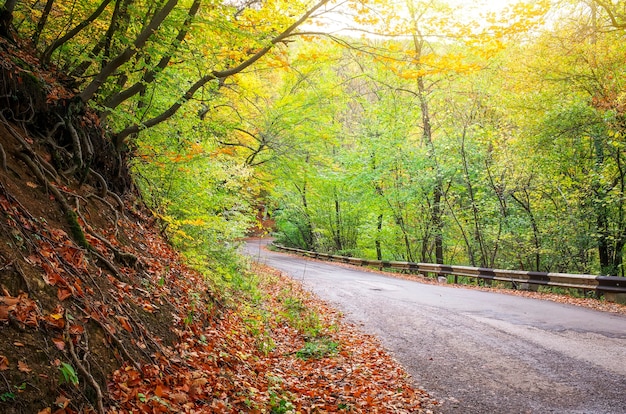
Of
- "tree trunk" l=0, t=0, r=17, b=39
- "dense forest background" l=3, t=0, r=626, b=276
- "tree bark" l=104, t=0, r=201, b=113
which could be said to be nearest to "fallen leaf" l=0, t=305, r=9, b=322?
"dense forest background" l=3, t=0, r=626, b=276

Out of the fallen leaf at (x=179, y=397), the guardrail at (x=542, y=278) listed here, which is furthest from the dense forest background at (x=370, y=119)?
the fallen leaf at (x=179, y=397)

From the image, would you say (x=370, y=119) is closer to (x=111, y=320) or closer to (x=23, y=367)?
(x=111, y=320)

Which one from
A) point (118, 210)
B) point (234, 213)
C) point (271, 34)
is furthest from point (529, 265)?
point (118, 210)

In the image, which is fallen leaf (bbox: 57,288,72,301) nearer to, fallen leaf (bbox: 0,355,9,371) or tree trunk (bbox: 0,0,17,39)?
fallen leaf (bbox: 0,355,9,371)

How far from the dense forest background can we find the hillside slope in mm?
498

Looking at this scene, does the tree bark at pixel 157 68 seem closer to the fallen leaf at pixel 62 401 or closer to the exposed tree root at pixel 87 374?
the exposed tree root at pixel 87 374

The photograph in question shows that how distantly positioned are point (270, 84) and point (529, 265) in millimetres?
14043

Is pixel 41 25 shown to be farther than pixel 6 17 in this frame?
Yes

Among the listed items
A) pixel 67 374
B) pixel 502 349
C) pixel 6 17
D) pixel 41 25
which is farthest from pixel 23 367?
pixel 502 349

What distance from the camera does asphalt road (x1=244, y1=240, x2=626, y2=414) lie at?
215 inches

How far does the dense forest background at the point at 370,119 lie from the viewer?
764 centimetres

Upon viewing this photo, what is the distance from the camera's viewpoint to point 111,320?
174 inches

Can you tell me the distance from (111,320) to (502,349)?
20.5ft

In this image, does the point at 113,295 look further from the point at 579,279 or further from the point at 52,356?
the point at 579,279
